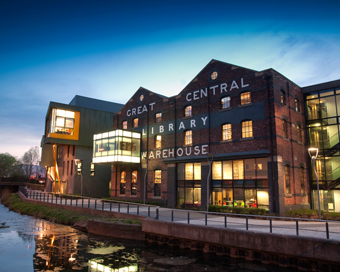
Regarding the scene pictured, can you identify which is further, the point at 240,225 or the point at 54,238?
the point at 54,238

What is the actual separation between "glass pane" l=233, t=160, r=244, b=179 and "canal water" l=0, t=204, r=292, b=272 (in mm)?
9943

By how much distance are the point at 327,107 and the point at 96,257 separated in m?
23.3

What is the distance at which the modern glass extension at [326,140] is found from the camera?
23.8 m

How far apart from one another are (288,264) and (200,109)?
17.3m

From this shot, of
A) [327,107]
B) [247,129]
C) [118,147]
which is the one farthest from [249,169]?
[118,147]

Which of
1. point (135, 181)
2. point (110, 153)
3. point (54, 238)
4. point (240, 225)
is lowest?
point (54, 238)

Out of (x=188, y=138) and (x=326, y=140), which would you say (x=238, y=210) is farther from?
(x=326, y=140)

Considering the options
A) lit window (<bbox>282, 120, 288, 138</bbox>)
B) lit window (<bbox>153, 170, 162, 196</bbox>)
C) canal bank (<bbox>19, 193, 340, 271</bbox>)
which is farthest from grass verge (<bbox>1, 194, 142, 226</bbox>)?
lit window (<bbox>282, 120, 288, 138</bbox>)

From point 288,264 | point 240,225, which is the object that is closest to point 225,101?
point 240,225

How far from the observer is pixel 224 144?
2414 cm

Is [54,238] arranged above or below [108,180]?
below

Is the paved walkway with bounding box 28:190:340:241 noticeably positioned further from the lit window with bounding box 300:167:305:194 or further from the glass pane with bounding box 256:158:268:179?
the lit window with bounding box 300:167:305:194

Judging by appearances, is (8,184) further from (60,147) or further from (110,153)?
(110,153)

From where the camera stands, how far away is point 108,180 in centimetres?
4444
